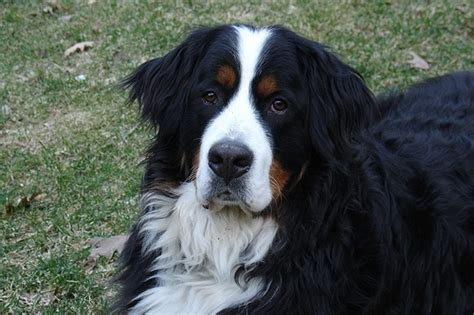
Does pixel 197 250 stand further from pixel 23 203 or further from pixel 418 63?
pixel 418 63

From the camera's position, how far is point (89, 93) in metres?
7.54

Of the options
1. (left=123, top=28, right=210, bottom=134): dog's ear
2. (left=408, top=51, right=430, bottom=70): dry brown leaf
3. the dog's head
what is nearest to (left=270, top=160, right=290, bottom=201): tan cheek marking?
the dog's head

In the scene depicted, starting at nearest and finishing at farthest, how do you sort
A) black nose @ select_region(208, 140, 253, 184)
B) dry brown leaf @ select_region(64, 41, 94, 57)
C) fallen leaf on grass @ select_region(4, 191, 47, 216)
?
black nose @ select_region(208, 140, 253, 184)
fallen leaf on grass @ select_region(4, 191, 47, 216)
dry brown leaf @ select_region(64, 41, 94, 57)

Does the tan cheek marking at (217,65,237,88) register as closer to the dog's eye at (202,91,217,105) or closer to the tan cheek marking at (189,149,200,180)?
the dog's eye at (202,91,217,105)

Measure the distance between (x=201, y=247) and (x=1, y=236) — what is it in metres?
2.15

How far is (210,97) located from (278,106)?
0.30 m

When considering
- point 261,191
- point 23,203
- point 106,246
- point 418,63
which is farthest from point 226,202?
point 418,63

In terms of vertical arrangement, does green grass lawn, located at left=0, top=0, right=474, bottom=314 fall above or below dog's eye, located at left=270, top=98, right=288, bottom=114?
below

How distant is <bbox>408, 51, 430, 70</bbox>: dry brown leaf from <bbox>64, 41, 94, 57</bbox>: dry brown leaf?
327cm

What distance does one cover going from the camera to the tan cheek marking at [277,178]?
11.3 ft

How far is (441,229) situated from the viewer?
161 inches

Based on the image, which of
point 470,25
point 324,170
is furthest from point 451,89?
point 470,25

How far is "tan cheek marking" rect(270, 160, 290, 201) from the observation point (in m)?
3.44

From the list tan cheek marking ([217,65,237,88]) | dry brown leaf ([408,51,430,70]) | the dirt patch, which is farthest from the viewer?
dry brown leaf ([408,51,430,70])
